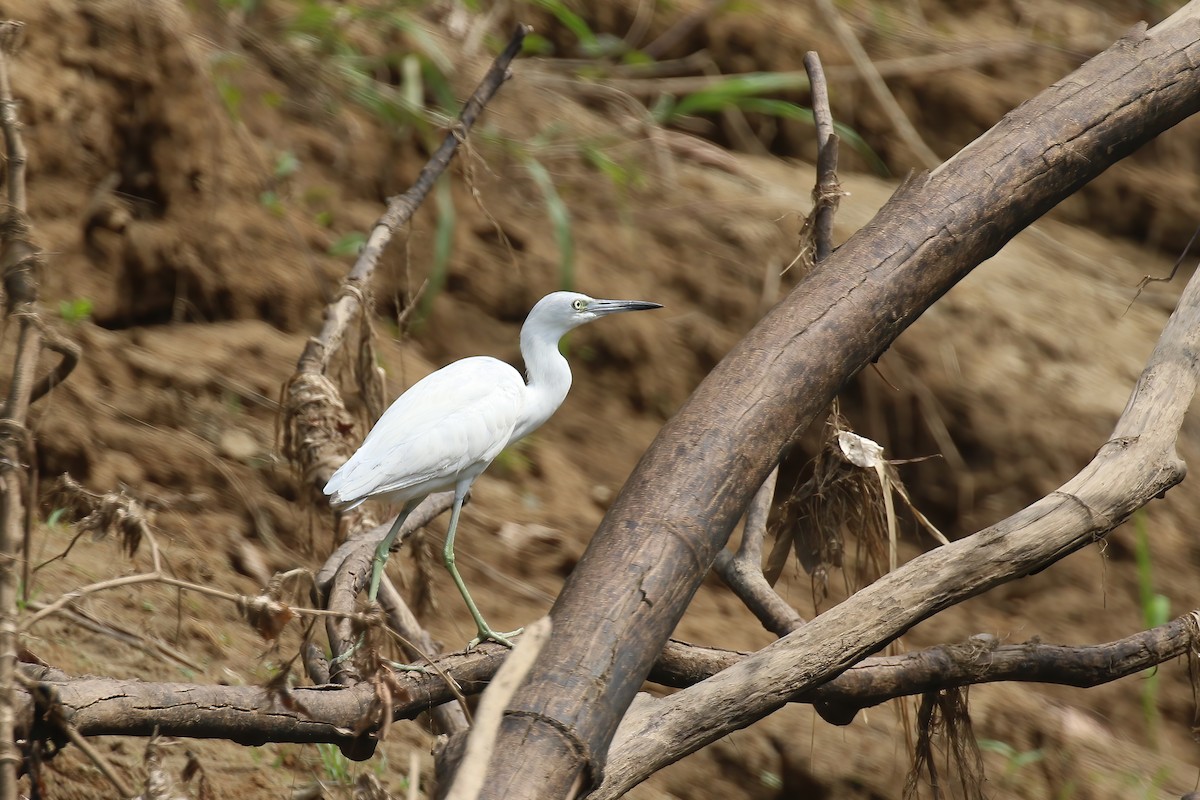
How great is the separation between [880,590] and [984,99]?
4.63m

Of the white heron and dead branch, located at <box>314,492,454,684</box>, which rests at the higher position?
the white heron

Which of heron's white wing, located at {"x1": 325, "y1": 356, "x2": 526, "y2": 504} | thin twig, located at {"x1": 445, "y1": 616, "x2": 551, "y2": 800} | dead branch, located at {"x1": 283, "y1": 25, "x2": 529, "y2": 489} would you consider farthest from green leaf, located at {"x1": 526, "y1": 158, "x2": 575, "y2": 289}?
thin twig, located at {"x1": 445, "y1": 616, "x2": 551, "y2": 800}

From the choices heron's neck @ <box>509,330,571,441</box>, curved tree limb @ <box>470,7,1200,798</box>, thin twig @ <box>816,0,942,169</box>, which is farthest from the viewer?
thin twig @ <box>816,0,942,169</box>

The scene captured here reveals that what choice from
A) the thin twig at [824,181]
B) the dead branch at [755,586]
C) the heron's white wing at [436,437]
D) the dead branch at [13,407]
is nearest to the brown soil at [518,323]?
the thin twig at [824,181]

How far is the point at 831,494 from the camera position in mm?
2453

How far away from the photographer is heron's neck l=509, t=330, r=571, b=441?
2334 mm

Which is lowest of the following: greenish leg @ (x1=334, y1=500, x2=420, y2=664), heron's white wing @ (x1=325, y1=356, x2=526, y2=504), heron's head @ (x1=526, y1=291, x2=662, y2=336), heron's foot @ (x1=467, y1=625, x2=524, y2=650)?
heron's foot @ (x1=467, y1=625, x2=524, y2=650)

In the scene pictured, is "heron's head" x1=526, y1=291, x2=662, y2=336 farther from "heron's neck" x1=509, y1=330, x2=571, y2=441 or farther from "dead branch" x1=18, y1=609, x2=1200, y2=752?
"dead branch" x1=18, y1=609, x2=1200, y2=752

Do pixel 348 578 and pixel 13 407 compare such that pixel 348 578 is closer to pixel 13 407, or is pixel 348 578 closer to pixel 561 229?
pixel 13 407

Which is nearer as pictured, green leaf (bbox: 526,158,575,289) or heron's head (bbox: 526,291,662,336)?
heron's head (bbox: 526,291,662,336)

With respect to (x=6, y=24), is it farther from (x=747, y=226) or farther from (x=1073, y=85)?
(x=747, y=226)

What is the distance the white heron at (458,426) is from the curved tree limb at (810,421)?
39 centimetres

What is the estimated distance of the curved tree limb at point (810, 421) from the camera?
1.59 metres

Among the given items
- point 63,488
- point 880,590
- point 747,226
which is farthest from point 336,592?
point 747,226
